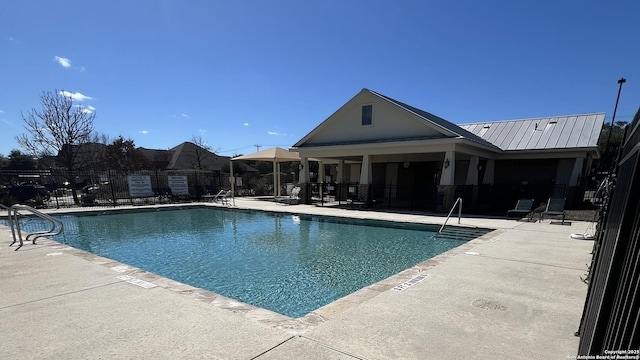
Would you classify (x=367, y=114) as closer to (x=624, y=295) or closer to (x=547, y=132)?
(x=547, y=132)

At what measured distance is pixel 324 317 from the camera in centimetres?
313

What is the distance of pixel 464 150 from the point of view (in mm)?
13406

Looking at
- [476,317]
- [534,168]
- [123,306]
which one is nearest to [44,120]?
[123,306]

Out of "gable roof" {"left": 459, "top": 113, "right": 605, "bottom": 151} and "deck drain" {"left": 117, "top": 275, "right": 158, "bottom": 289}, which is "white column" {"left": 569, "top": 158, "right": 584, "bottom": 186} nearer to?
"gable roof" {"left": 459, "top": 113, "right": 605, "bottom": 151}

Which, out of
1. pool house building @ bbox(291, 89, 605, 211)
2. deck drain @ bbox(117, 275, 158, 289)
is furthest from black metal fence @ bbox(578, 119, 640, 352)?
pool house building @ bbox(291, 89, 605, 211)

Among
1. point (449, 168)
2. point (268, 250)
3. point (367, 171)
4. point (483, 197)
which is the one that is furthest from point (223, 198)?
point (483, 197)

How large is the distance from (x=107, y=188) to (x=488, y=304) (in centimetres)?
2200

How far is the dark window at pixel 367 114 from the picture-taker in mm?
15305

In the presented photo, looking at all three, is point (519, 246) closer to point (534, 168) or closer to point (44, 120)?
point (534, 168)

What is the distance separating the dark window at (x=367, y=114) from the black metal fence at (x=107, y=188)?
40.2 ft

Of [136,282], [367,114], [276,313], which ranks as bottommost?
[136,282]

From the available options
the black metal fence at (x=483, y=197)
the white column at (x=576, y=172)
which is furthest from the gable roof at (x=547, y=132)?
the black metal fence at (x=483, y=197)

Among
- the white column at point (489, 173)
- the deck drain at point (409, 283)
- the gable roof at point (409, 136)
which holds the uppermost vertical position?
the gable roof at point (409, 136)

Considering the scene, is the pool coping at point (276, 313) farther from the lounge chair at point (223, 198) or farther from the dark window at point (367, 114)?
the lounge chair at point (223, 198)
